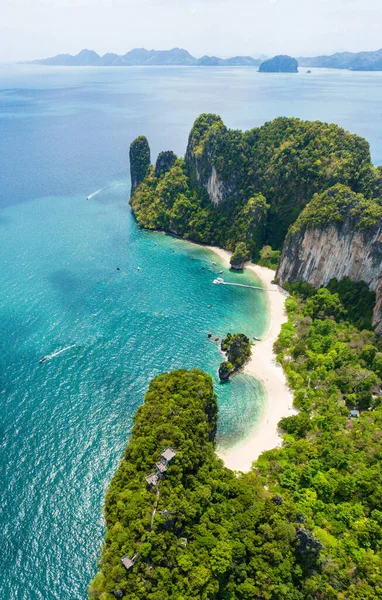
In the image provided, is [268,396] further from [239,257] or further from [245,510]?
[239,257]

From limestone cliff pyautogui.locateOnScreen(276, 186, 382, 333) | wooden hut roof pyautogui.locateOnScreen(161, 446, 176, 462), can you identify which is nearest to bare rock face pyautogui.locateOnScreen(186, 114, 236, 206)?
limestone cliff pyautogui.locateOnScreen(276, 186, 382, 333)

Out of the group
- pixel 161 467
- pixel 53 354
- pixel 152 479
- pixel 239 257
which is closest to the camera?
pixel 152 479

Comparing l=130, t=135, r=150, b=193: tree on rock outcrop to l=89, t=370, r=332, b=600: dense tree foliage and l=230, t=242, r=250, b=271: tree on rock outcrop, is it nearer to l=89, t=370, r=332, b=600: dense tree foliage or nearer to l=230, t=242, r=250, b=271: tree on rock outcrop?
l=230, t=242, r=250, b=271: tree on rock outcrop

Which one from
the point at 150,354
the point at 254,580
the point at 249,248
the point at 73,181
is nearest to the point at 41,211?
the point at 73,181

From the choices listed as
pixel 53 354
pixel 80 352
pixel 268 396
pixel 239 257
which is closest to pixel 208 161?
pixel 239 257

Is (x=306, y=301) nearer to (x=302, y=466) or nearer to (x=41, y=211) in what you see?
(x=302, y=466)

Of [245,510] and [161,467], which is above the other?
[161,467]
